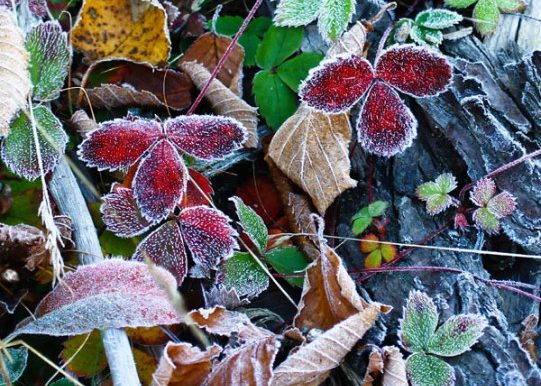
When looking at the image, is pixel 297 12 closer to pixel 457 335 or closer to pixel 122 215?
pixel 122 215

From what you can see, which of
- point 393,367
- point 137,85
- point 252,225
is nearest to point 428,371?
point 393,367

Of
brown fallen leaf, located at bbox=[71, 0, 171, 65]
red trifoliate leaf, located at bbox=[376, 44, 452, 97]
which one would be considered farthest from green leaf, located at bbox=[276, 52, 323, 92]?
brown fallen leaf, located at bbox=[71, 0, 171, 65]

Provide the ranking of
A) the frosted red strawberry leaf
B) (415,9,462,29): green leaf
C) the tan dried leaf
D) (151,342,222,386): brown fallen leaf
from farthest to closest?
1. (415,9,462,29): green leaf
2. the tan dried leaf
3. the frosted red strawberry leaf
4. (151,342,222,386): brown fallen leaf

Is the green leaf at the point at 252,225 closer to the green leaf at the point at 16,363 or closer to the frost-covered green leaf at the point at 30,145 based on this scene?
the frost-covered green leaf at the point at 30,145

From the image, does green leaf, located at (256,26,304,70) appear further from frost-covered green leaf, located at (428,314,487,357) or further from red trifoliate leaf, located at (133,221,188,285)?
frost-covered green leaf, located at (428,314,487,357)

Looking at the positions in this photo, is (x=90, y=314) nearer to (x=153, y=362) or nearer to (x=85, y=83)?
(x=153, y=362)

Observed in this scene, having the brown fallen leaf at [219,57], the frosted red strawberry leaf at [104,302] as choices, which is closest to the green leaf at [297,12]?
the brown fallen leaf at [219,57]
